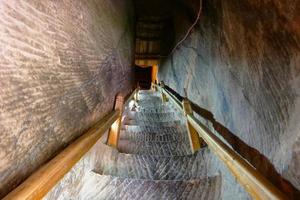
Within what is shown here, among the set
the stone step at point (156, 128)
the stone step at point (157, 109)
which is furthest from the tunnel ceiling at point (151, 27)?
the stone step at point (156, 128)

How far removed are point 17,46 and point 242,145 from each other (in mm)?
1525

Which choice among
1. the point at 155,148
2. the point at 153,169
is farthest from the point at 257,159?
the point at 155,148

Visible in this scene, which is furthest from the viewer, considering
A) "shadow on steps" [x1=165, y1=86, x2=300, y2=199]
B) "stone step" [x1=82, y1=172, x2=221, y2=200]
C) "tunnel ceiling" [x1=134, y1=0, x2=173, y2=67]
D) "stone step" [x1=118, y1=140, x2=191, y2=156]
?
"tunnel ceiling" [x1=134, y1=0, x2=173, y2=67]

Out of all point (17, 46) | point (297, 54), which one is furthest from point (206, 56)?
point (17, 46)

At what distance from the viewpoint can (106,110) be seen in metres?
2.66

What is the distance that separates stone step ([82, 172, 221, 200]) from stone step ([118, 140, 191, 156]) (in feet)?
3.14

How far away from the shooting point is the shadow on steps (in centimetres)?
115

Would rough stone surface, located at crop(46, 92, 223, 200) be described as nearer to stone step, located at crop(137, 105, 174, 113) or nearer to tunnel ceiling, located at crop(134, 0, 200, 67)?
stone step, located at crop(137, 105, 174, 113)

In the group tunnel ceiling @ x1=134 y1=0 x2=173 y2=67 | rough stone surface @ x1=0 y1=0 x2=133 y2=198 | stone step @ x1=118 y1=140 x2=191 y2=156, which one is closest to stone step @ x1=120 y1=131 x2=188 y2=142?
stone step @ x1=118 y1=140 x2=191 y2=156

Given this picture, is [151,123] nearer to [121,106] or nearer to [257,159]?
[121,106]

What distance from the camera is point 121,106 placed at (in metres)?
3.09

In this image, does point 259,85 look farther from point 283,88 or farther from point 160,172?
point 160,172

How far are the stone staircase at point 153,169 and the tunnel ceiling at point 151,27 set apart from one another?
3417 millimetres

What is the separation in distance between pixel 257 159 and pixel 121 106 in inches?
71.7
